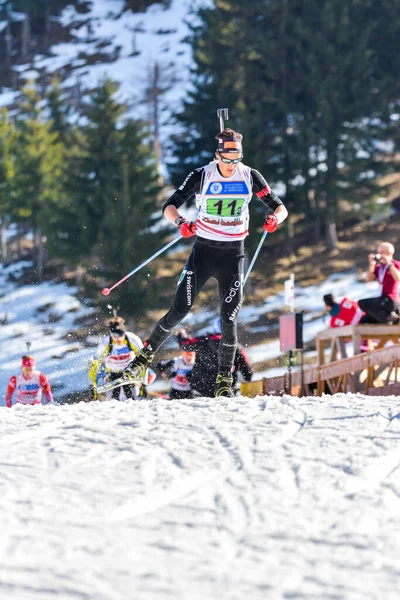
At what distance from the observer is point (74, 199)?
112 feet

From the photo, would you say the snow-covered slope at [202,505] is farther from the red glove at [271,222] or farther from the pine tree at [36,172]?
the pine tree at [36,172]

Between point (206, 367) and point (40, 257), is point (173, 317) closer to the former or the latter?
point (206, 367)

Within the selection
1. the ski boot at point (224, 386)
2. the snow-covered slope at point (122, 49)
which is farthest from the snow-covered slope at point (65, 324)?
the snow-covered slope at point (122, 49)

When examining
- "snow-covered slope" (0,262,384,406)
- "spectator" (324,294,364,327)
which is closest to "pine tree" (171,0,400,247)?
"snow-covered slope" (0,262,384,406)

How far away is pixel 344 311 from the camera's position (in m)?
11.5

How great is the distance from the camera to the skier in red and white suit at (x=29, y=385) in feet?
36.4

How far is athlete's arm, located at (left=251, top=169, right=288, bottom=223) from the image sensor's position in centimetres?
749

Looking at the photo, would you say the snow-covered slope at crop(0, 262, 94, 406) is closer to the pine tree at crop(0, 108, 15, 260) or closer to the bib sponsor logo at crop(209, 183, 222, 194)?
the pine tree at crop(0, 108, 15, 260)

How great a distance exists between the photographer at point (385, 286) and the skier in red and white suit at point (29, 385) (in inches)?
167

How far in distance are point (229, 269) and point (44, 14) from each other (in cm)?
7833

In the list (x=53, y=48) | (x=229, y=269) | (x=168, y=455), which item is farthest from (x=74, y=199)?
(x=53, y=48)

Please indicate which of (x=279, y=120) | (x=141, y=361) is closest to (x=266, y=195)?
(x=141, y=361)

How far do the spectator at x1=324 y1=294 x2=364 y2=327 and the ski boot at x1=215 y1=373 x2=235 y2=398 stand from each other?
3869 millimetres

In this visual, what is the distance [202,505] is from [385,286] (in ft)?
23.1
